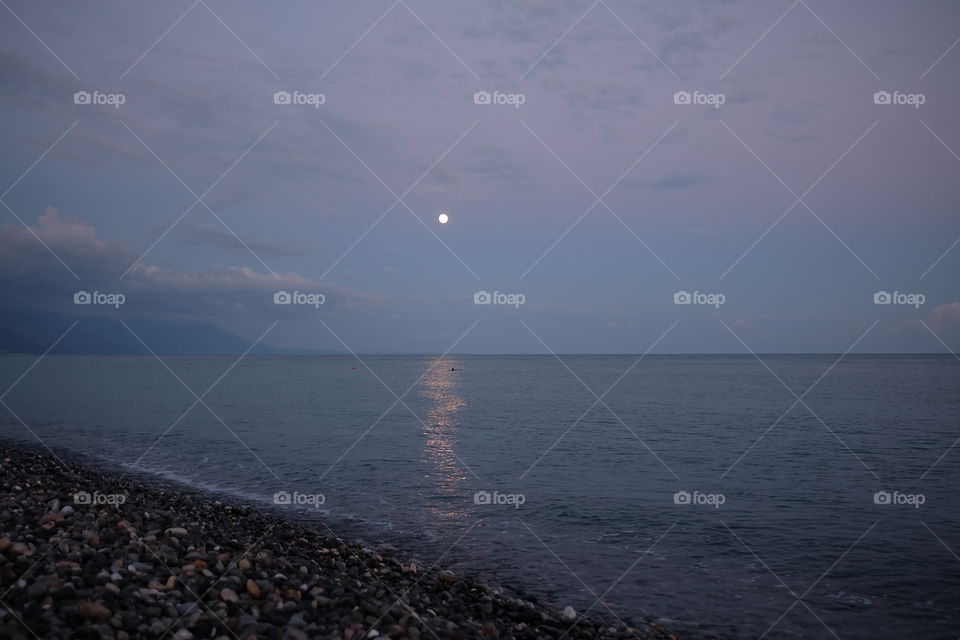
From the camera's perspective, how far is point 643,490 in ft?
70.9

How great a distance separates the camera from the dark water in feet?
40.7

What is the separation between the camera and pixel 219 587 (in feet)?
28.0

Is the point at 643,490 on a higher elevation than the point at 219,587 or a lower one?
higher

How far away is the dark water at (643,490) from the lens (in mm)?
12414

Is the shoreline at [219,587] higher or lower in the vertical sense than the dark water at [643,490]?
lower

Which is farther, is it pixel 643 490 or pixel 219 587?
pixel 643 490

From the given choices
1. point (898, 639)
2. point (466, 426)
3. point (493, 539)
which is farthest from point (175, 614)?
point (466, 426)

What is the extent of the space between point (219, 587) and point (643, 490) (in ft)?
53.1

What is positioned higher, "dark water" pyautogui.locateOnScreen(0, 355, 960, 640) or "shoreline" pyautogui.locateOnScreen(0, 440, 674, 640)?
"dark water" pyautogui.locateOnScreen(0, 355, 960, 640)

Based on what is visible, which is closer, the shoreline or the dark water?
the shoreline

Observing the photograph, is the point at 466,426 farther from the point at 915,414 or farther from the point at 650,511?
the point at 915,414

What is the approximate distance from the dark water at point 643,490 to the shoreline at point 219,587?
5.99 feet

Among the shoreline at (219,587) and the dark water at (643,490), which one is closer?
the shoreline at (219,587)

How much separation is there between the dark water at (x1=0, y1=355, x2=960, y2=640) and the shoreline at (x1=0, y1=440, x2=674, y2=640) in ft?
5.99
